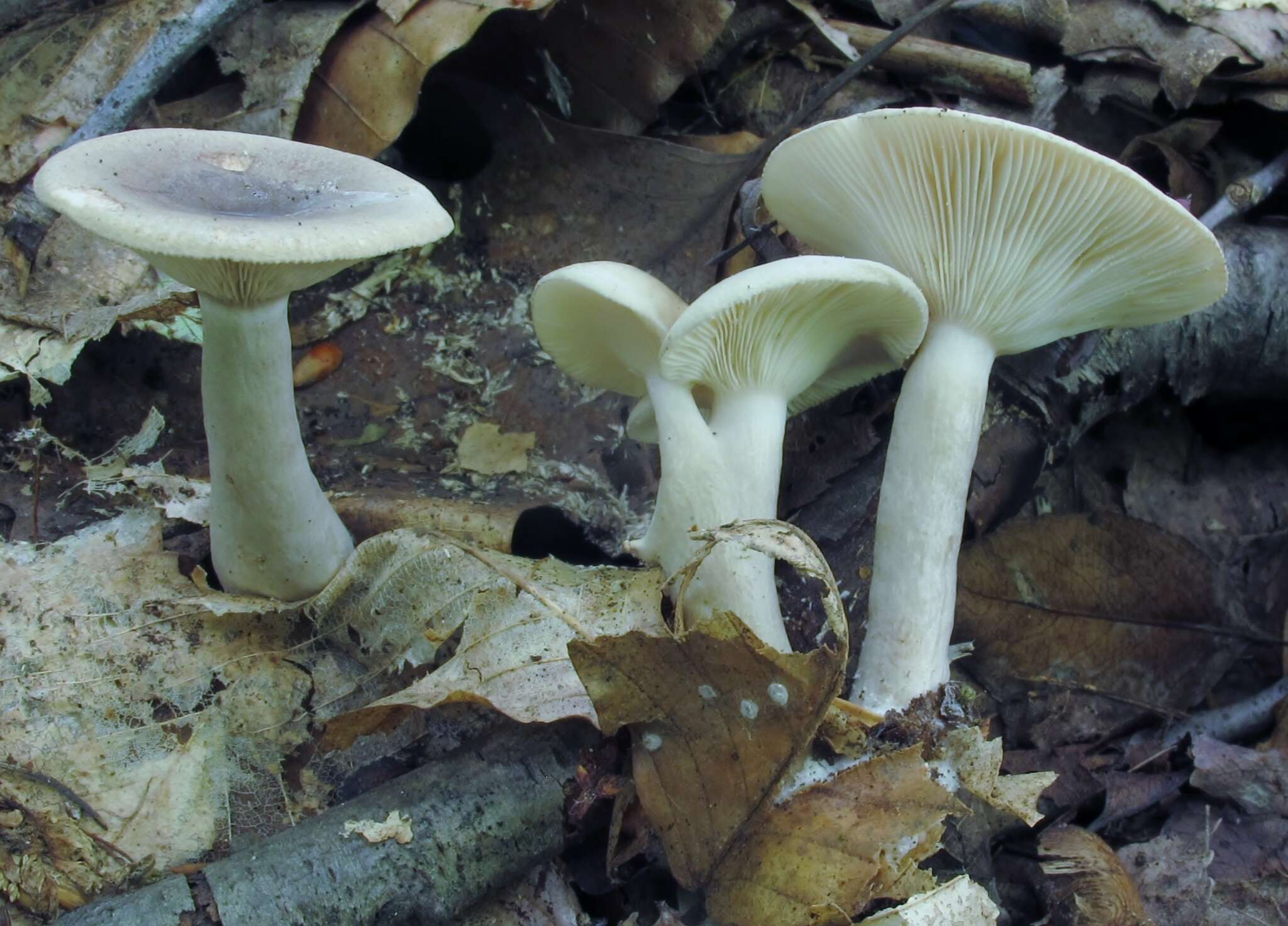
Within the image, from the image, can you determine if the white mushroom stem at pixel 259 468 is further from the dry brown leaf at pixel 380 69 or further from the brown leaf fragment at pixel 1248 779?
the brown leaf fragment at pixel 1248 779

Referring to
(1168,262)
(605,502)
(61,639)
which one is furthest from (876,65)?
(61,639)

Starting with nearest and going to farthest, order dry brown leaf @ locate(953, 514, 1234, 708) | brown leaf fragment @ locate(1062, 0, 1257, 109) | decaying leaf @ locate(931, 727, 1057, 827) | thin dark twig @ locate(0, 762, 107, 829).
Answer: thin dark twig @ locate(0, 762, 107, 829)
decaying leaf @ locate(931, 727, 1057, 827)
dry brown leaf @ locate(953, 514, 1234, 708)
brown leaf fragment @ locate(1062, 0, 1257, 109)

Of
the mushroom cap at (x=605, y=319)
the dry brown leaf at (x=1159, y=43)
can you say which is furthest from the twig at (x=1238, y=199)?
the mushroom cap at (x=605, y=319)

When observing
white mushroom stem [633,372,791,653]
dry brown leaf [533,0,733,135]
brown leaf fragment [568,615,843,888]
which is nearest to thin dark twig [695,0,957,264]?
dry brown leaf [533,0,733,135]

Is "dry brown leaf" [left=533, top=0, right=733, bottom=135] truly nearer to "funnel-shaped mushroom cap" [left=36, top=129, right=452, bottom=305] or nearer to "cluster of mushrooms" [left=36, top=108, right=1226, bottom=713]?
"cluster of mushrooms" [left=36, top=108, right=1226, bottom=713]

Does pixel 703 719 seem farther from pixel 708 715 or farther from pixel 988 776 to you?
pixel 988 776

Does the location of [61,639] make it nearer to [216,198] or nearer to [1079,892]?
[216,198]
